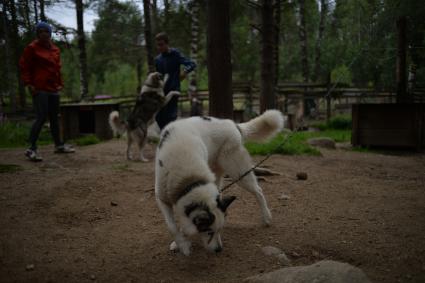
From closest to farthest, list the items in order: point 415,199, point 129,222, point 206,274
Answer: point 206,274 < point 129,222 < point 415,199

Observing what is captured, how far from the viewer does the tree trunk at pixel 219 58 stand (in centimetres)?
558

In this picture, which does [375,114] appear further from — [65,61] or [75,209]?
[65,61]

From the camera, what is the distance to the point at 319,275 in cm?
233

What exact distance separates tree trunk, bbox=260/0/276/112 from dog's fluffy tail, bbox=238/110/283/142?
207 inches

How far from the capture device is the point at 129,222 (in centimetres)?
377

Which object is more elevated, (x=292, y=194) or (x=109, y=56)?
(x=109, y=56)

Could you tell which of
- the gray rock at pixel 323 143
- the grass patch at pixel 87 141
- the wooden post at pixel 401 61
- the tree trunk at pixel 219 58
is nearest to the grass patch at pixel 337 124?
the wooden post at pixel 401 61

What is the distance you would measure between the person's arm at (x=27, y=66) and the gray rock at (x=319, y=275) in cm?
535

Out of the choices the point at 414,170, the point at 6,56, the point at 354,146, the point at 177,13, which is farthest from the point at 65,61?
the point at 414,170

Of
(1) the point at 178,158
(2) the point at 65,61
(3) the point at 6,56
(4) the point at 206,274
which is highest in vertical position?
(2) the point at 65,61

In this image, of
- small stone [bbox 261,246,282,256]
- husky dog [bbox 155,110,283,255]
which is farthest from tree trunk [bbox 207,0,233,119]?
small stone [bbox 261,246,282,256]

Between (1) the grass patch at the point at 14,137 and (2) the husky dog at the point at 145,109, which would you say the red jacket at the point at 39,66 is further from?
(1) the grass patch at the point at 14,137

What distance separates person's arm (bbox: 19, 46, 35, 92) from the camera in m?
6.05

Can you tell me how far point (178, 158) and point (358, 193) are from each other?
112 inches
